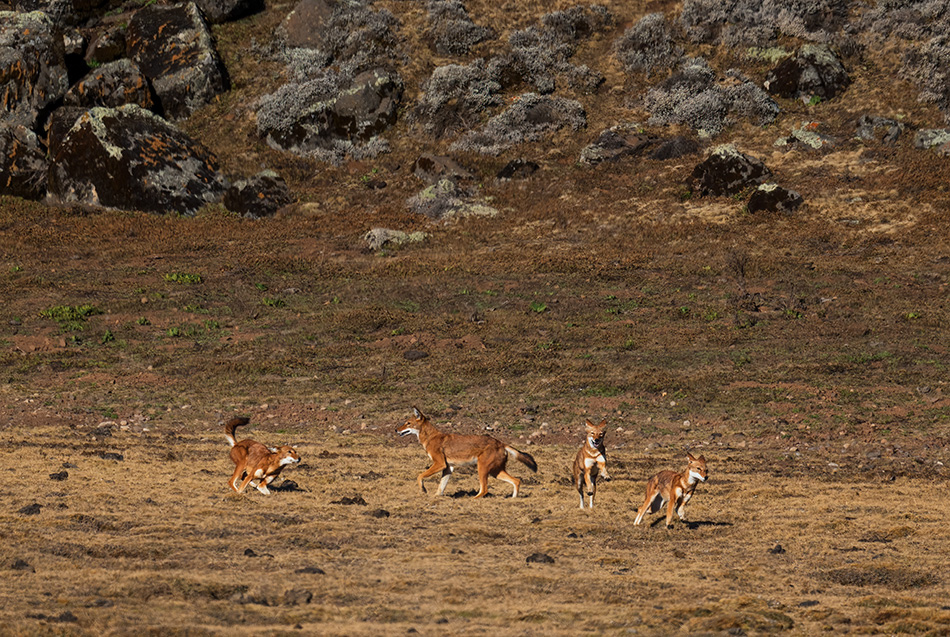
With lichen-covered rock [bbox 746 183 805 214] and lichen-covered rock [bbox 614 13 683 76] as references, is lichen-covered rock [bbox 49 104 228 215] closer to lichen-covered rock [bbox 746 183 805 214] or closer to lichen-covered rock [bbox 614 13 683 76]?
lichen-covered rock [bbox 614 13 683 76]

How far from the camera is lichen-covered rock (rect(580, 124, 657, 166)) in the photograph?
127 ft

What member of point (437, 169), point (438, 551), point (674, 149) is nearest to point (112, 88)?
point (437, 169)

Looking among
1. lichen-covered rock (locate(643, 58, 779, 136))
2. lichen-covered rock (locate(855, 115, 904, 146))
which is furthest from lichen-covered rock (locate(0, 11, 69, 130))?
lichen-covered rock (locate(855, 115, 904, 146))

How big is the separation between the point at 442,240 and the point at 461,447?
839 inches

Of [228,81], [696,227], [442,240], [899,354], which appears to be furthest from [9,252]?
[899,354]

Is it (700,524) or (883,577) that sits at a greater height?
(700,524)

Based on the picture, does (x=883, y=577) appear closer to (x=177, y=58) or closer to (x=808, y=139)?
(x=808, y=139)

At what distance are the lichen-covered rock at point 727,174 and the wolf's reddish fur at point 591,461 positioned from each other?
78.8 feet

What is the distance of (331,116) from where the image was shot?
4253 centimetres

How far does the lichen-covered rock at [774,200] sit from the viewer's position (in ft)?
107

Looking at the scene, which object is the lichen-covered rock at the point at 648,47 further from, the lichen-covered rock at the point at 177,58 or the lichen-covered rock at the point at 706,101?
the lichen-covered rock at the point at 177,58

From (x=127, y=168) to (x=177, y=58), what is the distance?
34.1 ft

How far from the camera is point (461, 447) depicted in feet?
41.0

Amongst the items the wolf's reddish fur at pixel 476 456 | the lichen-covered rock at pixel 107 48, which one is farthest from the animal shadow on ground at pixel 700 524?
the lichen-covered rock at pixel 107 48
